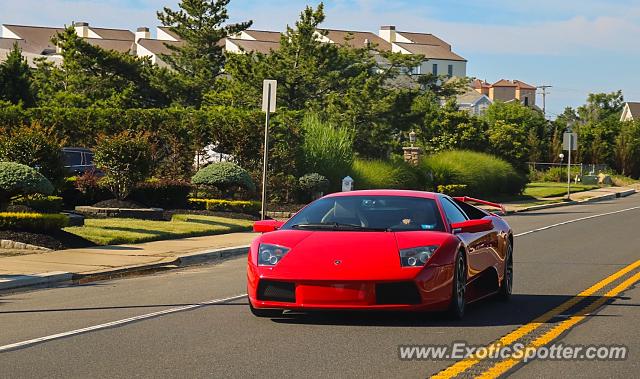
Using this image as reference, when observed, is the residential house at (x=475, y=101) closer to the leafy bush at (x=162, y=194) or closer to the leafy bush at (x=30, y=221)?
the leafy bush at (x=162, y=194)

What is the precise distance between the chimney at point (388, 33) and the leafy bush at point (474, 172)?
95.8 metres

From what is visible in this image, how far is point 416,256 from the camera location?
33.1 ft

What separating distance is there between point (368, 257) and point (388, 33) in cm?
13923

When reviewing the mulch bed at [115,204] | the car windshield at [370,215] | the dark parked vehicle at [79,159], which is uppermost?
the dark parked vehicle at [79,159]

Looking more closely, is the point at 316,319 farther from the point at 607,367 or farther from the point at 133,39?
the point at 133,39

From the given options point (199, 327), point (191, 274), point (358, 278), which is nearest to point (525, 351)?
point (358, 278)

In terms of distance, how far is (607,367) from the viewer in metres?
8.39

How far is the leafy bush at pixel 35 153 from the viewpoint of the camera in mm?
23406

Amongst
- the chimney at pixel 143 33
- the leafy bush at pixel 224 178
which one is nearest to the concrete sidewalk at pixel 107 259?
the leafy bush at pixel 224 178

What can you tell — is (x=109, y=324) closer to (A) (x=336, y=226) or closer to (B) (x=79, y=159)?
(A) (x=336, y=226)

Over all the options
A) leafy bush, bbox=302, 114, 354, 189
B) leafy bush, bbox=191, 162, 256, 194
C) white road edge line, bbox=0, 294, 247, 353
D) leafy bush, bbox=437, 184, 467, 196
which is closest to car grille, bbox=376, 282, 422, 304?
white road edge line, bbox=0, 294, 247, 353

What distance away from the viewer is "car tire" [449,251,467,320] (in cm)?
1038

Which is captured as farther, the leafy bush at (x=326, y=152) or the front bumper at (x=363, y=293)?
the leafy bush at (x=326, y=152)

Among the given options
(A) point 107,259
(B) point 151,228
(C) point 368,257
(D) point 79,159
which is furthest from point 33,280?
(D) point 79,159
